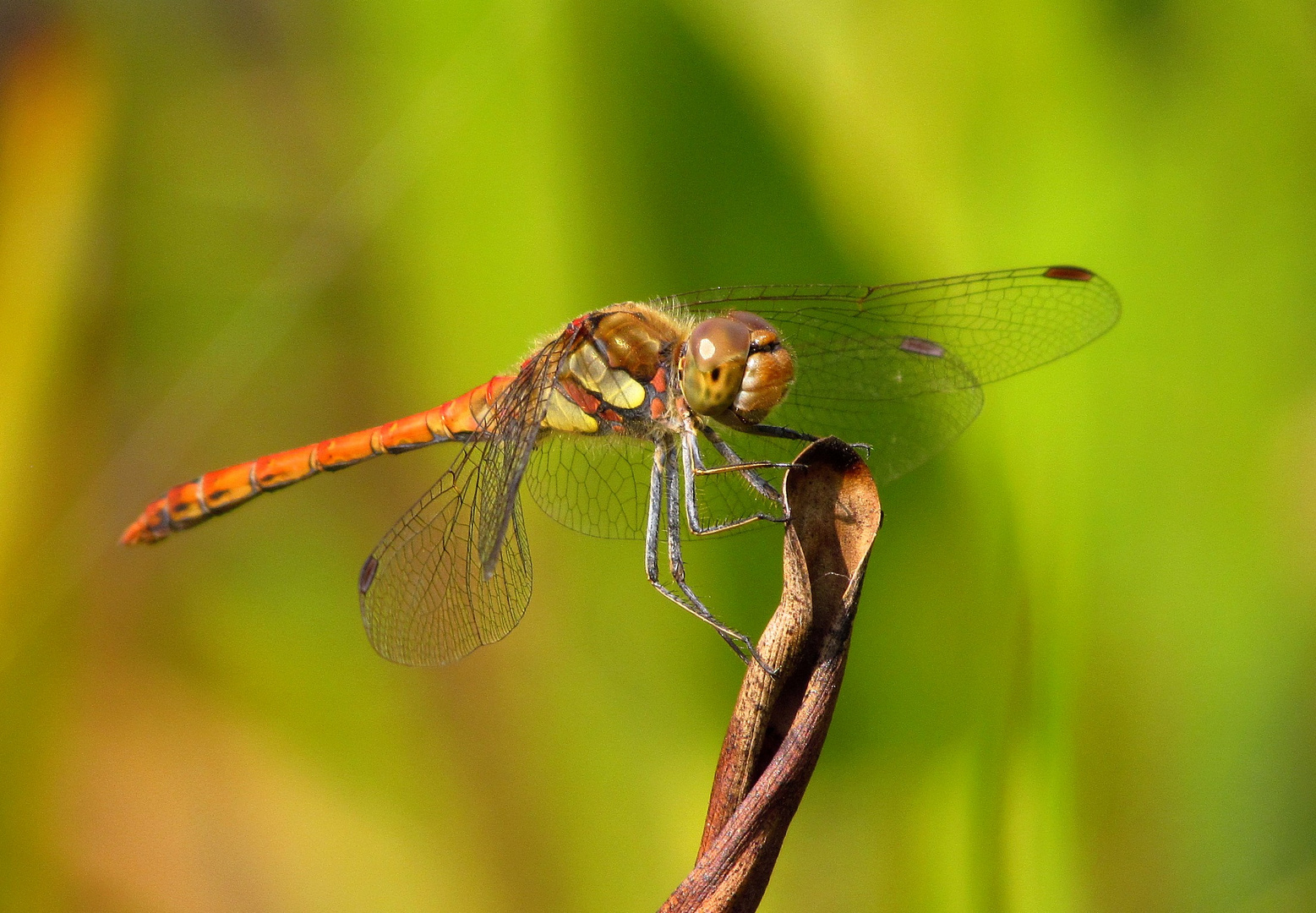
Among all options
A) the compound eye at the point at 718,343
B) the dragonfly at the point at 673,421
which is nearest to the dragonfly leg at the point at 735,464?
the dragonfly at the point at 673,421

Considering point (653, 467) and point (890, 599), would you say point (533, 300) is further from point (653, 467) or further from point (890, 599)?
point (890, 599)

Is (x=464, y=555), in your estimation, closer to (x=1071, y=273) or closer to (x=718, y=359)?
(x=718, y=359)

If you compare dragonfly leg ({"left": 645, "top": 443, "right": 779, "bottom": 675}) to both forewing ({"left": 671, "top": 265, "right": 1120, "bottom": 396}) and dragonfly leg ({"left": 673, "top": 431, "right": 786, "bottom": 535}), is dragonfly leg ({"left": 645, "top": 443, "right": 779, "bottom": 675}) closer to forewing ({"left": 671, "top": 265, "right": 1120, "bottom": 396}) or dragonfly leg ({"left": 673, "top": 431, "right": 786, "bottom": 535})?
dragonfly leg ({"left": 673, "top": 431, "right": 786, "bottom": 535})

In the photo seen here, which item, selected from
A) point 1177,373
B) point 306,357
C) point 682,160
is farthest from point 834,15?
point 306,357

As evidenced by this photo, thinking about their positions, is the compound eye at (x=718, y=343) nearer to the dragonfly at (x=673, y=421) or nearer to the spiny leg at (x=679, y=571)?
the dragonfly at (x=673, y=421)

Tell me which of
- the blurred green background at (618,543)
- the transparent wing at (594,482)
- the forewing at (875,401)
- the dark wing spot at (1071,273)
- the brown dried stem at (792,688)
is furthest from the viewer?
the transparent wing at (594,482)

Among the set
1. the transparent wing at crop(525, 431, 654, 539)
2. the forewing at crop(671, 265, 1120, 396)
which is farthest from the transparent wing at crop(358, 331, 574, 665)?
the forewing at crop(671, 265, 1120, 396)
